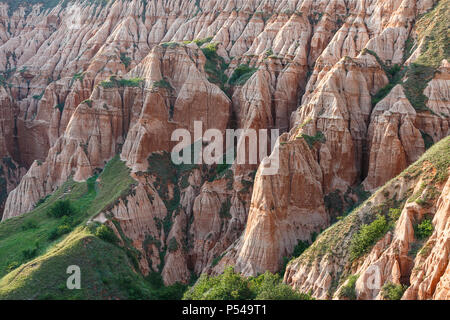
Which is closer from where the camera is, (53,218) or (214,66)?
(53,218)

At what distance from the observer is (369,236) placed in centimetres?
3550

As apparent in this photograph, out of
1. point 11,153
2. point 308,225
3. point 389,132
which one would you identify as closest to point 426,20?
point 389,132

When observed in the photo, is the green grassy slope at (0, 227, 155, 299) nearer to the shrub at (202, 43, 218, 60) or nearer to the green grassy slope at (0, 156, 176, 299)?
the green grassy slope at (0, 156, 176, 299)

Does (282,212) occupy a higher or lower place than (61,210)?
lower

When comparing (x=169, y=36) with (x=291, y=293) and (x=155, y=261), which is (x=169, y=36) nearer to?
(x=155, y=261)

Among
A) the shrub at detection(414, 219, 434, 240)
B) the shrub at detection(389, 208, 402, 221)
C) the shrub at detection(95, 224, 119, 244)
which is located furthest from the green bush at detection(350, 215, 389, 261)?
the shrub at detection(95, 224, 119, 244)

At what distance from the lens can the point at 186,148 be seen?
195ft

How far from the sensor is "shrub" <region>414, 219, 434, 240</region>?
32.0 m

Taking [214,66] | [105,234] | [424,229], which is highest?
[214,66]

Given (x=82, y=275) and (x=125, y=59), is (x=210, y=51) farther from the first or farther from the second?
(x=82, y=275)

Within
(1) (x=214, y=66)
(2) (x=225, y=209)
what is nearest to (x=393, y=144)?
(2) (x=225, y=209)

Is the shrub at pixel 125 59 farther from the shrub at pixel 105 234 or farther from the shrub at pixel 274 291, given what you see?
the shrub at pixel 274 291

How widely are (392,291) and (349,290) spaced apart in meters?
3.28

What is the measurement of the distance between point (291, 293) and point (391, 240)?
291 inches
